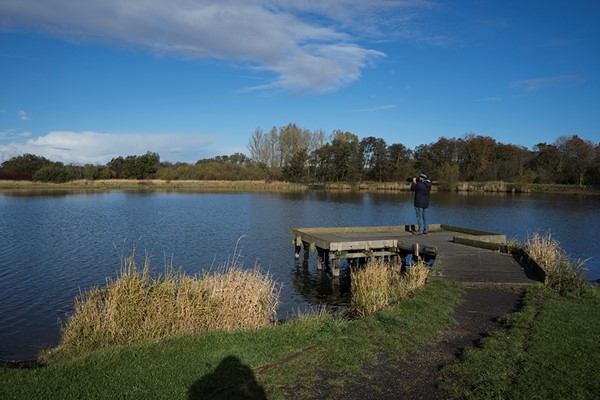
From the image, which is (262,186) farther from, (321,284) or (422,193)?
(321,284)

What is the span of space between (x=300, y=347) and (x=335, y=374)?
114cm

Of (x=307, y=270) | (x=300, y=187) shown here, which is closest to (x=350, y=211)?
(x=307, y=270)

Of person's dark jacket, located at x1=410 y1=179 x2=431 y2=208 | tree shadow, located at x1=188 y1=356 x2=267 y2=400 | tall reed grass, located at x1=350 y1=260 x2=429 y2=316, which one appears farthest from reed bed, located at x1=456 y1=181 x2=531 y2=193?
tree shadow, located at x1=188 y1=356 x2=267 y2=400

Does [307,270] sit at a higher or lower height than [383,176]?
lower

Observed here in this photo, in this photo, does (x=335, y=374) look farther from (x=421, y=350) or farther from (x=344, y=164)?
(x=344, y=164)

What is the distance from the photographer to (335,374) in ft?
18.5

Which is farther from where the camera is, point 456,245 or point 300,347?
point 456,245

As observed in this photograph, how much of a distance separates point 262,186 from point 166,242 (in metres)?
50.1

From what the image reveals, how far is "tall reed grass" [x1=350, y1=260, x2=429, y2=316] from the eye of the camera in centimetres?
950

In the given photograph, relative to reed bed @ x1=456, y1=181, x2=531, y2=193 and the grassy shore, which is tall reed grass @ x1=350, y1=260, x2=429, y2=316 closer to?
the grassy shore

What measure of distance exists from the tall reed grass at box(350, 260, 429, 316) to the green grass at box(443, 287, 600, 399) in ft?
8.63

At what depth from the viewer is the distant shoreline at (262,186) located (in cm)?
6569

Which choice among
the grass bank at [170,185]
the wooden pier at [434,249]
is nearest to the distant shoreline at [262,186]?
the grass bank at [170,185]

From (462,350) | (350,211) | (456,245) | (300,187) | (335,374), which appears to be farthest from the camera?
(300,187)
